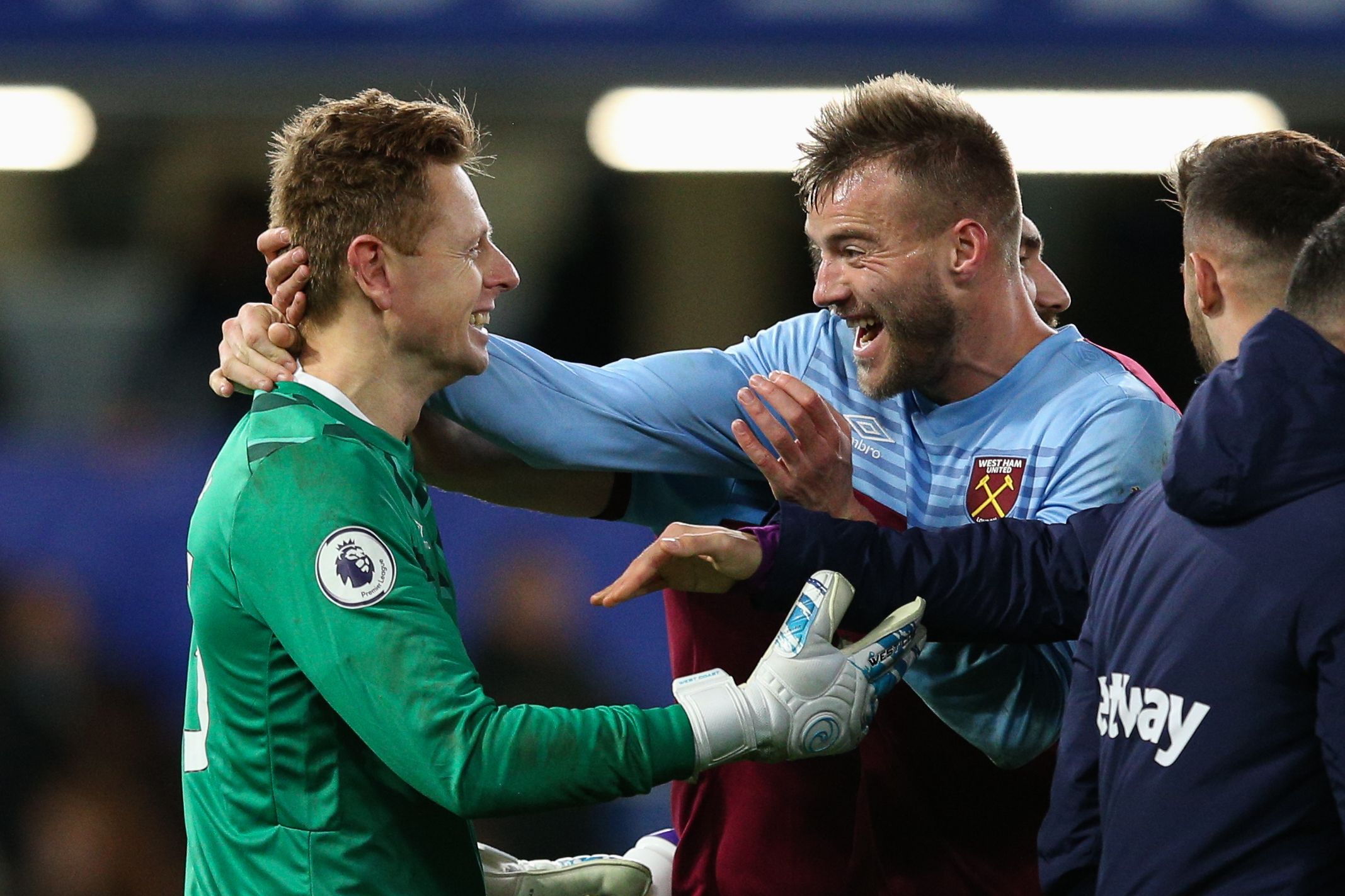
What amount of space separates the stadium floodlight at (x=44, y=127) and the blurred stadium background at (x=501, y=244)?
0.02m

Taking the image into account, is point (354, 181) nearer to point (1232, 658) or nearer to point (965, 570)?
point (965, 570)

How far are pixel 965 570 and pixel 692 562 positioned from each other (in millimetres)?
382

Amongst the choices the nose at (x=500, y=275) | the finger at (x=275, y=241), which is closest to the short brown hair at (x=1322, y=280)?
the nose at (x=500, y=275)

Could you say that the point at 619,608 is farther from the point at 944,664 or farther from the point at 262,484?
the point at 262,484

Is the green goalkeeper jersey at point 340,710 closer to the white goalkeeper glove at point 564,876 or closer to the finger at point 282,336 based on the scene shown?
the finger at point 282,336

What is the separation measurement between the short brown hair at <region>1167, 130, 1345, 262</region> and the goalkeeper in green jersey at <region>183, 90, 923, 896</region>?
720 mm

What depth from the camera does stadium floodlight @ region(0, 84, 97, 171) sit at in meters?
6.49

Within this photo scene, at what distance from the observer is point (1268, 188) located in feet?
7.78

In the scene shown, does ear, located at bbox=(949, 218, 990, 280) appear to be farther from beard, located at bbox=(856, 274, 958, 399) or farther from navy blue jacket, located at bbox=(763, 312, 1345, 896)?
navy blue jacket, located at bbox=(763, 312, 1345, 896)

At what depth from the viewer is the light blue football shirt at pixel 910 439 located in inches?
101

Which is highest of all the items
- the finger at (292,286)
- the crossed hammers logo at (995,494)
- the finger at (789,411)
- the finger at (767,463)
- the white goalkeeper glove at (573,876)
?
the finger at (292,286)

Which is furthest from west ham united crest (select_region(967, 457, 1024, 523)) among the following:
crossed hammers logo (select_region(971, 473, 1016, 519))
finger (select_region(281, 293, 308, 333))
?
finger (select_region(281, 293, 308, 333))

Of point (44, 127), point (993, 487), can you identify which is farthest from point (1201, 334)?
point (44, 127)

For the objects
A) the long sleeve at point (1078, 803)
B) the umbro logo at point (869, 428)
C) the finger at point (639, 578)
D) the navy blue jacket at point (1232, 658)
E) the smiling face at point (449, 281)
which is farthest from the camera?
the umbro logo at point (869, 428)
